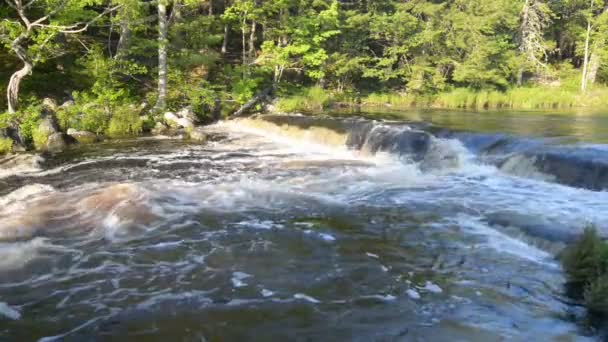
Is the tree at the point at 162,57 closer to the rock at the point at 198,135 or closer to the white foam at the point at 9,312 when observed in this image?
the rock at the point at 198,135

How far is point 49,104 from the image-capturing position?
15773 mm

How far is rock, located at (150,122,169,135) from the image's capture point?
1689cm

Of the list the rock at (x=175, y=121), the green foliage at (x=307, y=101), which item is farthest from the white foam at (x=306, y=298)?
the green foliage at (x=307, y=101)

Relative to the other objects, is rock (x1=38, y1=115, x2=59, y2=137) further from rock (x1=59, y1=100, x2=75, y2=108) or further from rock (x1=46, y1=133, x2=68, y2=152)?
rock (x1=59, y1=100, x2=75, y2=108)

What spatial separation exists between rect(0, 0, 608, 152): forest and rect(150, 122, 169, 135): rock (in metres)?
0.26

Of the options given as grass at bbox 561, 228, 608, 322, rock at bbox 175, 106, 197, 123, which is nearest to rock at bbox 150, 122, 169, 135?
rock at bbox 175, 106, 197, 123

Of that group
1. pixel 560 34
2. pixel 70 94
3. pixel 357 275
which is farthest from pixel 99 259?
pixel 560 34

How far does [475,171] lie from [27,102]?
1402 centimetres

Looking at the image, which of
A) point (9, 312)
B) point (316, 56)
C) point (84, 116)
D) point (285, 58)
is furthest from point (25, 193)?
point (316, 56)

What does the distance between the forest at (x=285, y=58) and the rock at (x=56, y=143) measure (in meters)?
0.61

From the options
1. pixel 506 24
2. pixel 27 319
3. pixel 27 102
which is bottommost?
pixel 27 319

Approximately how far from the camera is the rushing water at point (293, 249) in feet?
15.7

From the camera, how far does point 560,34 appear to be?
34.2 meters

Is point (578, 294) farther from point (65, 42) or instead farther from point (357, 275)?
point (65, 42)
